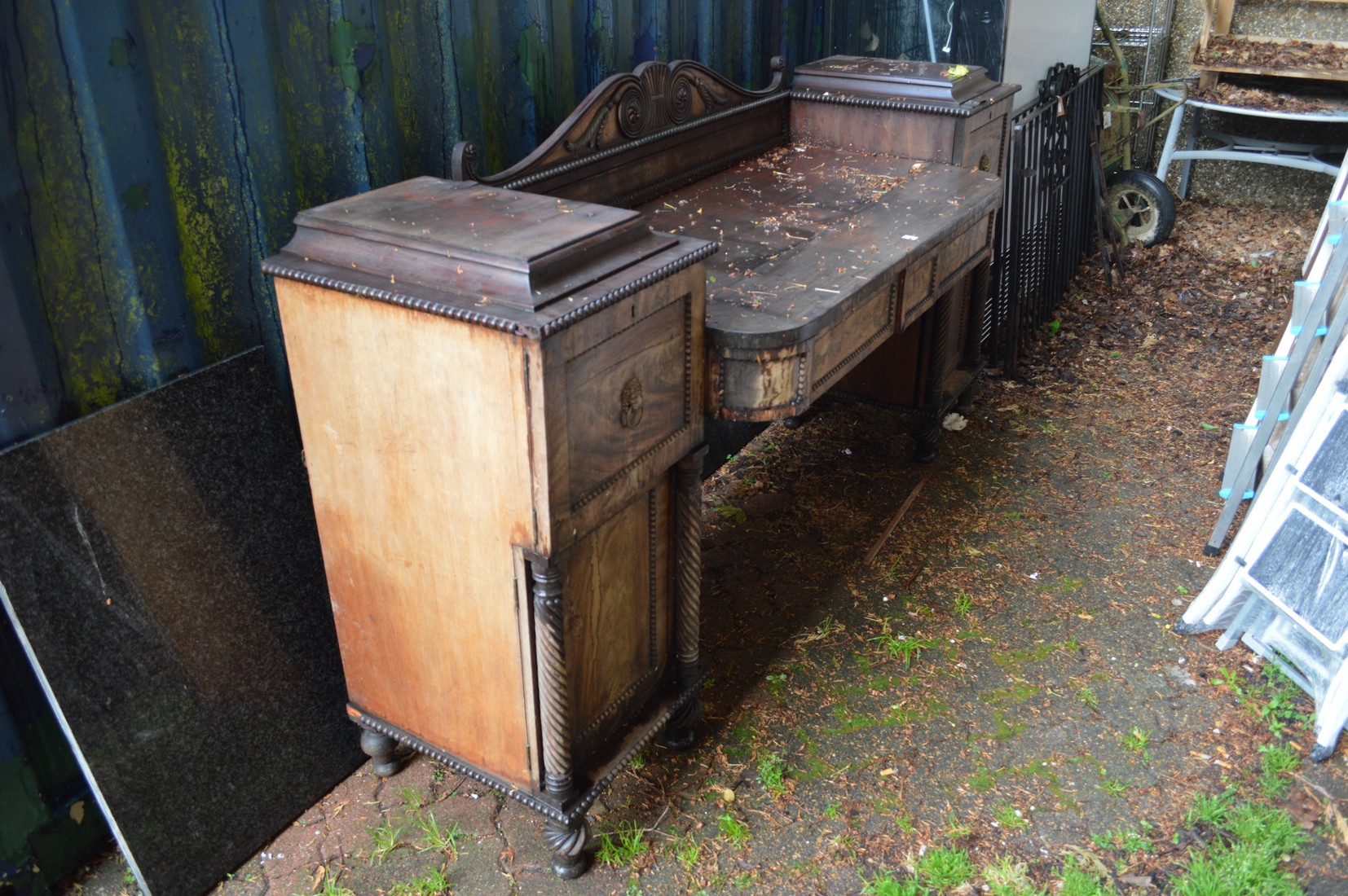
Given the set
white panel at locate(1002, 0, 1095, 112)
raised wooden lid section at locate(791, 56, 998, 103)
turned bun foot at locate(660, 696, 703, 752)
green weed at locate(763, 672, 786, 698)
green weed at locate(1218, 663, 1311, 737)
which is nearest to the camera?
turned bun foot at locate(660, 696, 703, 752)

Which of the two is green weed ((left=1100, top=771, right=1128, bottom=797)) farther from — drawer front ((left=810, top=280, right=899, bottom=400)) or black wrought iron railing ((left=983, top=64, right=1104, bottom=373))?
black wrought iron railing ((left=983, top=64, right=1104, bottom=373))

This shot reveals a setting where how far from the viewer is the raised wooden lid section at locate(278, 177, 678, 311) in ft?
6.20

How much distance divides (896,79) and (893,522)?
5.02 feet

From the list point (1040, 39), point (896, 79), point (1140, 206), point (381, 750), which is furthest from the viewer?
point (1140, 206)

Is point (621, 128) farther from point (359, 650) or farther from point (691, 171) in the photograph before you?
point (359, 650)

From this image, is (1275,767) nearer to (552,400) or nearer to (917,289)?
(917,289)

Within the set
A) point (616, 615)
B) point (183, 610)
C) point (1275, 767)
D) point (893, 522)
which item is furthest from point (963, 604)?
point (183, 610)

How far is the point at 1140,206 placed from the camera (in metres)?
6.28

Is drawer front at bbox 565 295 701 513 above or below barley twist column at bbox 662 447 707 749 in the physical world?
above

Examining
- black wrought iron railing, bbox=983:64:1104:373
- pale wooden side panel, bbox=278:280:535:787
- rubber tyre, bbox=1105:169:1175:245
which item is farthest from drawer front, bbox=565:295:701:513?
rubber tyre, bbox=1105:169:1175:245

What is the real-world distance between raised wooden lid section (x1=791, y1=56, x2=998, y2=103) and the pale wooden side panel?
2268 millimetres

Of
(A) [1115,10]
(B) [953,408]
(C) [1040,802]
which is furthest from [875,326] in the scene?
(A) [1115,10]

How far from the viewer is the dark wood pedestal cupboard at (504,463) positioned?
192 cm

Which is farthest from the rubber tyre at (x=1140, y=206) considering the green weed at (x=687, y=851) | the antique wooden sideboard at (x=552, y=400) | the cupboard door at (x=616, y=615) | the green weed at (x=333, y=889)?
the green weed at (x=333, y=889)
